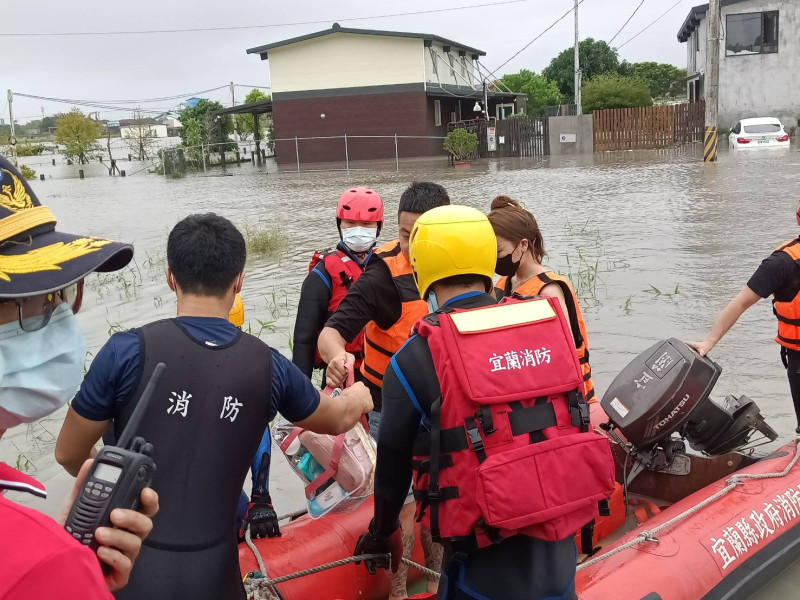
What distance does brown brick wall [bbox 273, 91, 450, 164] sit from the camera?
30.8 meters

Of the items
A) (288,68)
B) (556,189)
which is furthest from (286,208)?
(288,68)

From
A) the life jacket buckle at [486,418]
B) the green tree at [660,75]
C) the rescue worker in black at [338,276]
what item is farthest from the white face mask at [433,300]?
the green tree at [660,75]

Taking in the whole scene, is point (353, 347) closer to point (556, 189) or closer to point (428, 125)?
point (556, 189)

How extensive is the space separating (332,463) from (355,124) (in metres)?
29.9

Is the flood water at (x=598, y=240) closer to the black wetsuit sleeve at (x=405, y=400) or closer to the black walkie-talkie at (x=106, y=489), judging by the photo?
the black wetsuit sleeve at (x=405, y=400)

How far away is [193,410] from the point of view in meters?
1.81

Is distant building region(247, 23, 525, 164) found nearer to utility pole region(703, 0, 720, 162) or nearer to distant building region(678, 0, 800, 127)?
distant building region(678, 0, 800, 127)

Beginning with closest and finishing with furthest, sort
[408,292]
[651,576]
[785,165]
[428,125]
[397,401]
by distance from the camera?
1. [397,401]
2. [651,576]
3. [408,292]
4. [785,165]
5. [428,125]

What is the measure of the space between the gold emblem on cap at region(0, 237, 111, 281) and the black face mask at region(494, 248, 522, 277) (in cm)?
210

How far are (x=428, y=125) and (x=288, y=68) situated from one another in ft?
21.8

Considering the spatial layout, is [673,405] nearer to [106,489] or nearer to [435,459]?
[435,459]

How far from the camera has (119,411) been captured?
1.86 meters

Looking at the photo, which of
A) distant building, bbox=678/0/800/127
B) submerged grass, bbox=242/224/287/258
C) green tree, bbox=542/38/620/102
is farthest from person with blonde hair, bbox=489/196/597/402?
green tree, bbox=542/38/620/102

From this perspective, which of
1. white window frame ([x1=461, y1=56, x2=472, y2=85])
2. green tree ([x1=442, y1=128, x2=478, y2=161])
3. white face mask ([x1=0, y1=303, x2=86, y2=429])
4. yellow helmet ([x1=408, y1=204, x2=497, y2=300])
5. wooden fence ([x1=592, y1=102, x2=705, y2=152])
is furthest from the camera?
white window frame ([x1=461, y1=56, x2=472, y2=85])
